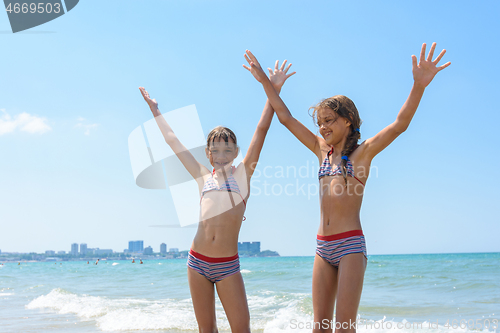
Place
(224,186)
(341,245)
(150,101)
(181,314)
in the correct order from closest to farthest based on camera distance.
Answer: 1. (341,245)
2. (224,186)
3. (150,101)
4. (181,314)

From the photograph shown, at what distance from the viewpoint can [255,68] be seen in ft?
13.8

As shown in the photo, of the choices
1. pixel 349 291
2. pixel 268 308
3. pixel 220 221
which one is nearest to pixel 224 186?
pixel 220 221

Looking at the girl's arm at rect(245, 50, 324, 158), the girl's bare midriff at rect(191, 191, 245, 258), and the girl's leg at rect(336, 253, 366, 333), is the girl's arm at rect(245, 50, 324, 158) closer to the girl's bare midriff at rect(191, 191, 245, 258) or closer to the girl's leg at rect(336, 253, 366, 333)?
the girl's bare midriff at rect(191, 191, 245, 258)

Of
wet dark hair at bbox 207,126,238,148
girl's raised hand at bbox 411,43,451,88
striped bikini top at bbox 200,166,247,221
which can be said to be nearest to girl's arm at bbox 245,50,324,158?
wet dark hair at bbox 207,126,238,148

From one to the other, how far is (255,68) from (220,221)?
5.22 feet

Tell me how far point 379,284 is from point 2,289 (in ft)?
51.3

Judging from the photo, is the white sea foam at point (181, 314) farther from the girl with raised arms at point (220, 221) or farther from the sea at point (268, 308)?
the girl with raised arms at point (220, 221)

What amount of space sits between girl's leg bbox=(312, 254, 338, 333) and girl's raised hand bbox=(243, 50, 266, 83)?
6.30 feet

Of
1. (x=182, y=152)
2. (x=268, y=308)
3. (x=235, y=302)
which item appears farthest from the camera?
(x=268, y=308)

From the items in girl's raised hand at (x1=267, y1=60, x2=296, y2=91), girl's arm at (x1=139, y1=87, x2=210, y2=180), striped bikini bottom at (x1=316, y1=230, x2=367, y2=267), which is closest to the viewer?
striped bikini bottom at (x1=316, y1=230, x2=367, y2=267)

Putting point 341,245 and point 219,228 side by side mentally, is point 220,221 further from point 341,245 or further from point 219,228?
point 341,245

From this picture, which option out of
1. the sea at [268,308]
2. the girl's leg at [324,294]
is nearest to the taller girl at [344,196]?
the girl's leg at [324,294]

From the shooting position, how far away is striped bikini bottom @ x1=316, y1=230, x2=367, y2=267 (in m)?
3.29

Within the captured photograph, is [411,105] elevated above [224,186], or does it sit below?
above
